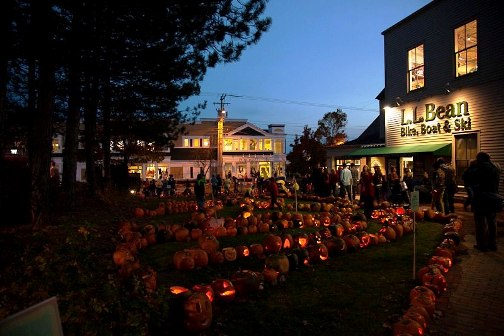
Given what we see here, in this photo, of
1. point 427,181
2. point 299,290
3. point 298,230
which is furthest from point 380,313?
point 427,181

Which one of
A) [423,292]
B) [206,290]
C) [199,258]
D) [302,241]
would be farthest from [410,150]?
[206,290]

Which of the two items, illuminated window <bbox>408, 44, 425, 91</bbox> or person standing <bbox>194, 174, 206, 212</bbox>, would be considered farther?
illuminated window <bbox>408, 44, 425, 91</bbox>

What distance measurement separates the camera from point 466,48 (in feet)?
56.2

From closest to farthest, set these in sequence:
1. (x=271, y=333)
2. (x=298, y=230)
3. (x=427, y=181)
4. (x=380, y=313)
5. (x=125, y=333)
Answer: (x=125, y=333) < (x=271, y=333) < (x=380, y=313) < (x=298, y=230) < (x=427, y=181)

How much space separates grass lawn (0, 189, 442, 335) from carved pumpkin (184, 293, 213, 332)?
0.12 m

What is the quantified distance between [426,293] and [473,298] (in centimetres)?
95

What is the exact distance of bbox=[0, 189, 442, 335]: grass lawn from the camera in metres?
2.99

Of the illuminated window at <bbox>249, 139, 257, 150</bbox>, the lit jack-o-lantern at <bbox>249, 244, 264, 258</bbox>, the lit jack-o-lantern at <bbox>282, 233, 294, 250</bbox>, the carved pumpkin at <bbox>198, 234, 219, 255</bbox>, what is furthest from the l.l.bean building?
the illuminated window at <bbox>249, 139, 257, 150</bbox>

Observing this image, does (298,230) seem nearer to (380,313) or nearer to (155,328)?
(380,313)

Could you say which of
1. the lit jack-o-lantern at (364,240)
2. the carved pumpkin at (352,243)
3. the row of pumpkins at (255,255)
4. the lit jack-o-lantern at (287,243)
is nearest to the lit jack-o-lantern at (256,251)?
the row of pumpkins at (255,255)

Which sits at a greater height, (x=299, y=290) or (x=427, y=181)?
(x=427, y=181)

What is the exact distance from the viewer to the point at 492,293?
556 cm

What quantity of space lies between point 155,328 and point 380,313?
8.97 ft

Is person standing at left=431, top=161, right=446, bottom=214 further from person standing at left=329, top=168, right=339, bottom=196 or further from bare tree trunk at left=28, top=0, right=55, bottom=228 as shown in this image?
bare tree trunk at left=28, top=0, right=55, bottom=228
